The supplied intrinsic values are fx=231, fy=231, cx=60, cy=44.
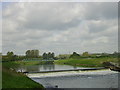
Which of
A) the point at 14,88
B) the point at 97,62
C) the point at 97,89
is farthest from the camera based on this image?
the point at 97,62

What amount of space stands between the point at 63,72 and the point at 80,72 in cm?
805

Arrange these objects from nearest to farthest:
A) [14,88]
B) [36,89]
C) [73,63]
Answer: [14,88]
[36,89]
[73,63]

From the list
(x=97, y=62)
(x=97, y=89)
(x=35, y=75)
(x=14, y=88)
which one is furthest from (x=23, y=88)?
(x=97, y=62)

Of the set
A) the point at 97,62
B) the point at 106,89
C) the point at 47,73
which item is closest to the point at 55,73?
the point at 47,73

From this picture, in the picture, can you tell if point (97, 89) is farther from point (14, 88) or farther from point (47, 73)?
point (47, 73)

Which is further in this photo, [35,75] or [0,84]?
[35,75]

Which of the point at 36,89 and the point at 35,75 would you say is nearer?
the point at 36,89

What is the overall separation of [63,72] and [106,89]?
49305mm

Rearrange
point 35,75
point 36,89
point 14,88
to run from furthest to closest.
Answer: point 35,75
point 36,89
point 14,88

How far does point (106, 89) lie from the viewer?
178ft

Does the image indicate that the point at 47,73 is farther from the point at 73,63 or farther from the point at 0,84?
the point at 73,63

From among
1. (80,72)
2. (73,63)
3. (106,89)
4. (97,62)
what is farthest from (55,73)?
(73,63)

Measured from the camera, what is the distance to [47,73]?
326 ft

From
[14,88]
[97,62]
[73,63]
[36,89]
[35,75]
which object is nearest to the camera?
[14,88]
